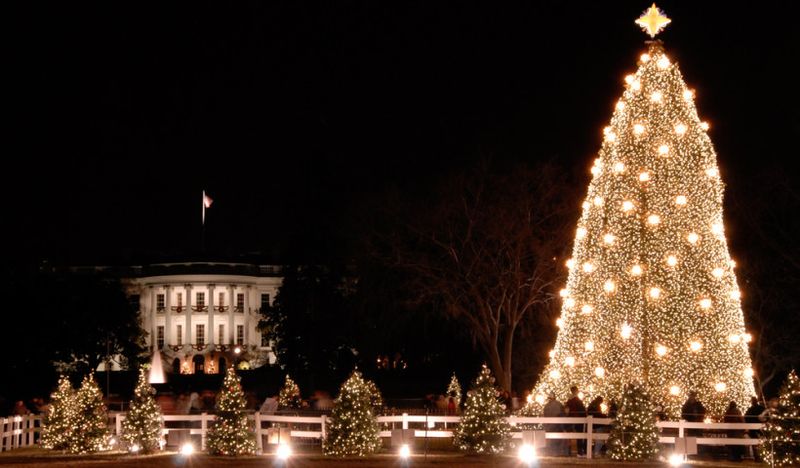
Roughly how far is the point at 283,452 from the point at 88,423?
508 cm

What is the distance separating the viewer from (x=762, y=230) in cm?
4859

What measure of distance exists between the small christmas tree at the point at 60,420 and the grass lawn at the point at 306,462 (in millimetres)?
1307

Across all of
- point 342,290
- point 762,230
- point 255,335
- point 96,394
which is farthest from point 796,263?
point 255,335

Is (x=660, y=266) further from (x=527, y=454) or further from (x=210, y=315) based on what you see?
(x=210, y=315)

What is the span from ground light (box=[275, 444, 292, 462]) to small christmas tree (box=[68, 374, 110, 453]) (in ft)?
14.0

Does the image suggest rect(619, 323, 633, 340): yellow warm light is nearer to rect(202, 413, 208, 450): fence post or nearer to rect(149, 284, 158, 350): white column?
rect(202, 413, 208, 450): fence post

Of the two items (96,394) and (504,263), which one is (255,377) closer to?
(504,263)

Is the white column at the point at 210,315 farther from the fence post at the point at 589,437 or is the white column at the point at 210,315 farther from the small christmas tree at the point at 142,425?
the fence post at the point at 589,437

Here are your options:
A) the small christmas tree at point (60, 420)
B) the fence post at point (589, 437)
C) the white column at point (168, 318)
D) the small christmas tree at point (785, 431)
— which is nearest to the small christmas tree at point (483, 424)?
the fence post at point (589, 437)

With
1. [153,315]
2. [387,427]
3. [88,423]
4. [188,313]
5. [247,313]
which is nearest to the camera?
[88,423]

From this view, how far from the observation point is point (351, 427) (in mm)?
24422

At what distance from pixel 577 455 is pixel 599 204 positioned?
633cm

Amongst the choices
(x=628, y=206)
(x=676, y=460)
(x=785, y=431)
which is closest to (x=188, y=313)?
(x=628, y=206)

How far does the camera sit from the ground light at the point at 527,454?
2196 cm
